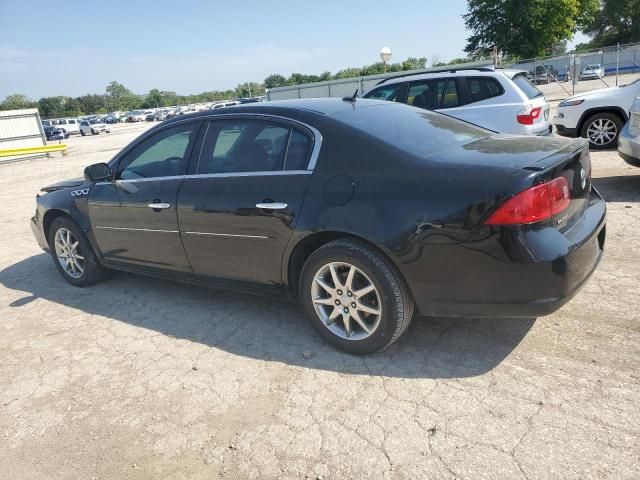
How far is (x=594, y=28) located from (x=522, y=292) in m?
Answer: 88.4

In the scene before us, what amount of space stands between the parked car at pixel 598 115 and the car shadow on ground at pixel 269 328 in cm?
684

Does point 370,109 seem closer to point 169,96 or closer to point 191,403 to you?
point 191,403

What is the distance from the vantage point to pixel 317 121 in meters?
3.29

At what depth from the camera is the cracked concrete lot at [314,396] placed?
2301 millimetres

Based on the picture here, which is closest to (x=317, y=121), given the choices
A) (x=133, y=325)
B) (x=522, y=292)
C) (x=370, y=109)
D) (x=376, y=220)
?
(x=370, y=109)

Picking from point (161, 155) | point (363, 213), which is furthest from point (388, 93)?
point (363, 213)

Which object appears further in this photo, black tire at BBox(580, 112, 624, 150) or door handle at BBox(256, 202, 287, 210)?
black tire at BBox(580, 112, 624, 150)

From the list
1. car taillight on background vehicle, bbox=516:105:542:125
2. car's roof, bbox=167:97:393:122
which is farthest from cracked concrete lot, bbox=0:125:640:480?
car taillight on background vehicle, bbox=516:105:542:125

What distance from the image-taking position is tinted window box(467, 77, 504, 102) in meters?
7.75

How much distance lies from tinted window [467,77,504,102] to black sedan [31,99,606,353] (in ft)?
14.6

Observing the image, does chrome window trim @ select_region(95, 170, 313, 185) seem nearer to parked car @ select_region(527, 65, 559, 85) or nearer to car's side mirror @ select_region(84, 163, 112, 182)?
car's side mirror @ select_region(84, 163, 112, 182)

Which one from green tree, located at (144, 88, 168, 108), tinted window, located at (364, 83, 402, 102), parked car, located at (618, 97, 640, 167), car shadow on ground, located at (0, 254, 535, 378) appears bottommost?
car shadow on ground, located at (0, 254, 535, 378)

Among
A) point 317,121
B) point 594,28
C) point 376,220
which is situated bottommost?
point 376,220

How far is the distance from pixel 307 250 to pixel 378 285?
591mm
